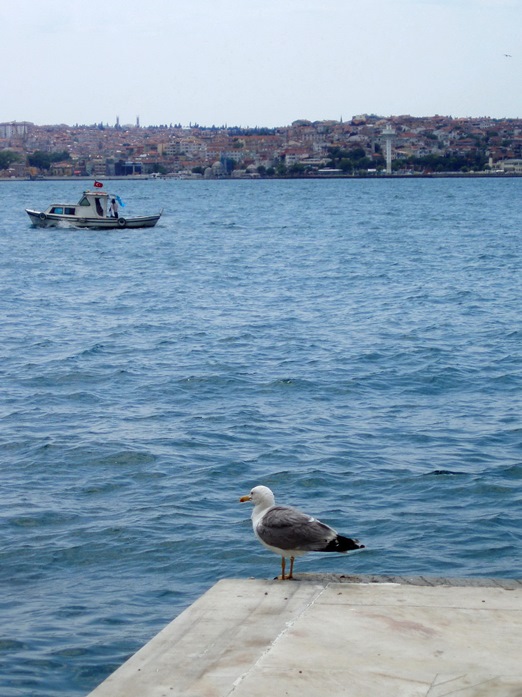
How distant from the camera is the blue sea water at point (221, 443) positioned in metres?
8.01

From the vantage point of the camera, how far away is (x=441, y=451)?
11.4 m

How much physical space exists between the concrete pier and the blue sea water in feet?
4.18

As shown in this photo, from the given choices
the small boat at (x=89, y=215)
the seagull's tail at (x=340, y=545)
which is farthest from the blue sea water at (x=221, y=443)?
the small boat at (x=89, y=215)

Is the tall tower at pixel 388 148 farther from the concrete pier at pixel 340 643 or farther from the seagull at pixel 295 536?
the concrete pier at pixel 340 643

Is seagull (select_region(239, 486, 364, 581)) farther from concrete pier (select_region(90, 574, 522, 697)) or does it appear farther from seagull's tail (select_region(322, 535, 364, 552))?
concrete pier (select_region(90, 574, 522, 697))

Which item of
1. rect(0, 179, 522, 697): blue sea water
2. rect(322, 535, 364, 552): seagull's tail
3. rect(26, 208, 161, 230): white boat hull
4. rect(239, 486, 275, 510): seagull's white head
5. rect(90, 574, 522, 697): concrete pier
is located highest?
rect(239, 486, 275, 510): seagull's white head

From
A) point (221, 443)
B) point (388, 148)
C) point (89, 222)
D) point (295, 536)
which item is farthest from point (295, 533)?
point (388, 148)

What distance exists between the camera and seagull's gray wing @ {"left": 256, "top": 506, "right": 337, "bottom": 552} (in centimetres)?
626

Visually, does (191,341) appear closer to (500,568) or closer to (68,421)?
(68,421)

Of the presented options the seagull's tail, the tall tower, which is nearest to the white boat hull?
the seagull's tail

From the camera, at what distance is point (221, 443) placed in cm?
1189

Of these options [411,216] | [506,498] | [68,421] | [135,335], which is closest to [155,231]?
[411,216]

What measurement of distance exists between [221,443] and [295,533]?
5636 millimetres

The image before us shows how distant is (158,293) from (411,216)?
138ft
